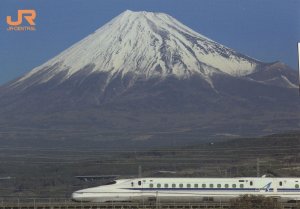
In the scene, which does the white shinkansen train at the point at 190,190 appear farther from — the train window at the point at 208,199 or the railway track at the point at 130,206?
the railway track at the point at 130,206

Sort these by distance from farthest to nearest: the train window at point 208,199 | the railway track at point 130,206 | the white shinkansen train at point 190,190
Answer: the train window at point 208,199, the white shinkansen train at point 190,190, the railway track at point 130,206

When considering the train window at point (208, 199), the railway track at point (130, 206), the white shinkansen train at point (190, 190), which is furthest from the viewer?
the train window at point (208, 199)

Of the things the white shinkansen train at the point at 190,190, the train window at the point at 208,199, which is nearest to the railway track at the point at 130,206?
the white shinkansen train at the point at 190,190

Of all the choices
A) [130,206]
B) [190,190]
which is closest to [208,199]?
[190,190]

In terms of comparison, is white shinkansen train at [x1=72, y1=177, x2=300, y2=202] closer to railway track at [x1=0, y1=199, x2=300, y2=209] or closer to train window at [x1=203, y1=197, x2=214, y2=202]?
train window at [x1=203, y1=197, x2=214, y2=202]

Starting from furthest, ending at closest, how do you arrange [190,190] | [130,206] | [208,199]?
1. [190,190]
2. [208,199]
3. [130,206]

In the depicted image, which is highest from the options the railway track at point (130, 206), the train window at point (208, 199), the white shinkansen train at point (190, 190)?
the white shinkansen train at point (190, 190)

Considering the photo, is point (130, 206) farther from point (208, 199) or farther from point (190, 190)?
point (208, 199)

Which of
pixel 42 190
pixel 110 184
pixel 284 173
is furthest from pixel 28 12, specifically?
pixel 110 184

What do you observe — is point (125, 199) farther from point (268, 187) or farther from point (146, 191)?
point (268, 187)
